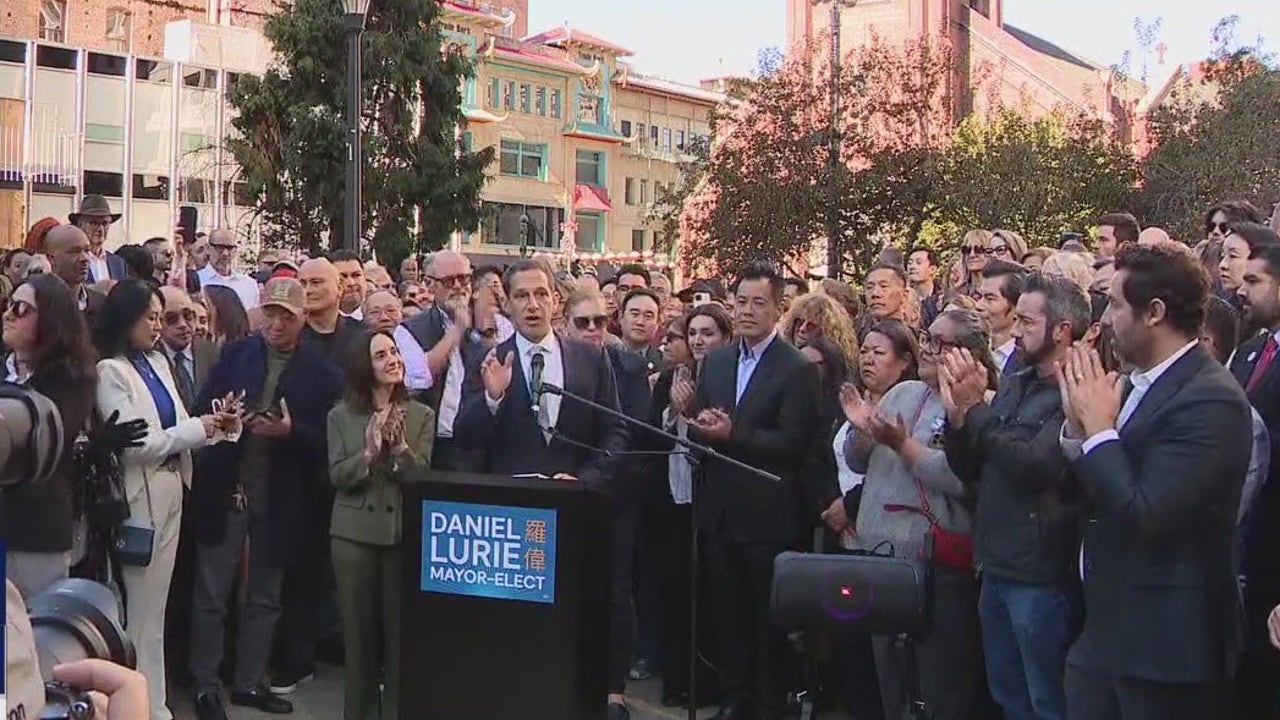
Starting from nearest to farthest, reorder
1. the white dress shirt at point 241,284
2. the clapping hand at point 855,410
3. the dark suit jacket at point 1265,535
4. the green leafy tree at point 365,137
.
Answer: the dark suit jacket at point 1265,535, the clapping hand at point 855,410, the white dress shirt at point 241,284, the green leafy tree at point 365,137

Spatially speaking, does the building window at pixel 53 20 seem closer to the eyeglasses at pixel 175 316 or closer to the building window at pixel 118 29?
the building window at pixel 118 29

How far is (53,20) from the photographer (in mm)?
42000

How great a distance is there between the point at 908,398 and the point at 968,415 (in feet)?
2.84

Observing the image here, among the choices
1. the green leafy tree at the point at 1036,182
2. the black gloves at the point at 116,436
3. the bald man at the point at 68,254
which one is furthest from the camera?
the green leafy tree at the point at 1036,182

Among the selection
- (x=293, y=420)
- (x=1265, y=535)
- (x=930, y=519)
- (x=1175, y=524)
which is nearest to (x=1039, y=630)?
(x=930, y=519)

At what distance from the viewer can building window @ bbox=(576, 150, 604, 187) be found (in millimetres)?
66938

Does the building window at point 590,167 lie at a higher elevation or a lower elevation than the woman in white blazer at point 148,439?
higher

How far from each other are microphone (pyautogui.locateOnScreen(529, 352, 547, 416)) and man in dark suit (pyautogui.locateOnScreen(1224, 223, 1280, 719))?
278cm

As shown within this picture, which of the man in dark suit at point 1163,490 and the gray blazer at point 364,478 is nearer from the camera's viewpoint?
the man in dark suit at point 1163,490

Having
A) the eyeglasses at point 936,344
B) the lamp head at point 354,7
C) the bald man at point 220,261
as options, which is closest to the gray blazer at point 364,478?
the eyeglasses at point 936,344

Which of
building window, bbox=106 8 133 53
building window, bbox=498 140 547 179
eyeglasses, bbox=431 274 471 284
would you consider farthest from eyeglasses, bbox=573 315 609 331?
building window, bbox=498 140 547 179

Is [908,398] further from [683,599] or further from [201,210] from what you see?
[201,210]

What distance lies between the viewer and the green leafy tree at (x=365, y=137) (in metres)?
27.8

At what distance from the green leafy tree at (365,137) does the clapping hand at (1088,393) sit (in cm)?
2499
